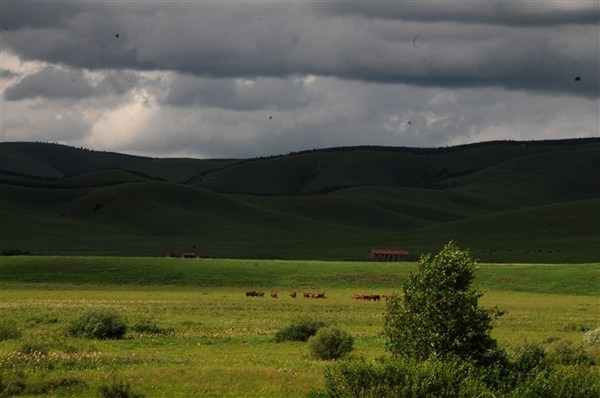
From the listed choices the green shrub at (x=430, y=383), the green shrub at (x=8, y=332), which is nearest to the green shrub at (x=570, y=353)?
the green shrub at (x=430, y=383)

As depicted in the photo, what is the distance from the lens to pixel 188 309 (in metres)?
65.2

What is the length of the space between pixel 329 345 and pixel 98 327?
1175 centimetres

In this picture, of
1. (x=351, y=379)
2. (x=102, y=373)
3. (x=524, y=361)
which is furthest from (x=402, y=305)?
(x=102, y=373)

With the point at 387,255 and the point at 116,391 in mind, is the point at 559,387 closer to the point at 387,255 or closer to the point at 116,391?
the point at 116,391

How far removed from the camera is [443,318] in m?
28.5

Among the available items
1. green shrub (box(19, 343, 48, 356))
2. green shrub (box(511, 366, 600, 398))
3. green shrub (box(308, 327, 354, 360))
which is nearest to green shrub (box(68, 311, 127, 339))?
green shrub (box(19, 343, 48, 356))

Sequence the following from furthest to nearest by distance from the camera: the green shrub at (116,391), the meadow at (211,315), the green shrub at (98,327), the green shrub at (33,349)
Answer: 1. the green shrub at (98,327)
2. the green shrub at (33,349)
3. the meadow at (211,315)
4. the green shrub at (116,391)

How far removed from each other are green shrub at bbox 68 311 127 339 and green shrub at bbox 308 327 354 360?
10.6 meters

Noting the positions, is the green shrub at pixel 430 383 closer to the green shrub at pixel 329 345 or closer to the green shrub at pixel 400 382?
the green shrub at pixel 400 382

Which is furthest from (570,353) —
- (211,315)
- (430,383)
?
(211,315)

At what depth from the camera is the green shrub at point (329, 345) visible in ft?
129

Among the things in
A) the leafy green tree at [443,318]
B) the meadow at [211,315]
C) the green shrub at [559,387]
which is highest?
the leafy green tree at [443,318]

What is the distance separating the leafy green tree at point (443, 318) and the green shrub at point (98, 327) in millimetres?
20234

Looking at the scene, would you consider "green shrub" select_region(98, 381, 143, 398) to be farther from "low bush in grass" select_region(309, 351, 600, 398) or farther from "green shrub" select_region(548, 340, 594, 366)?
"green shrub" select_region(548, 340, 594, 366)
